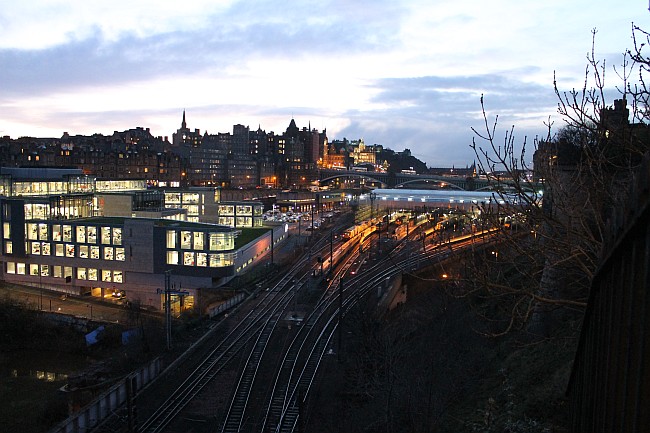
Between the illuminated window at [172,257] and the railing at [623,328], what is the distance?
25.7 meters

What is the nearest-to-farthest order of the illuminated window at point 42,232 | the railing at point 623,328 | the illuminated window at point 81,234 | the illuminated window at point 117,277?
1. the railing at point 623,328
2. the illuminated window at point 117,277
3. the illuminated window at point 81,234
4. the illuminated window at point 42,232

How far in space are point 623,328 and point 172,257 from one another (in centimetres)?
2663

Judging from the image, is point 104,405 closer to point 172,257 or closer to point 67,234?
point 172,257

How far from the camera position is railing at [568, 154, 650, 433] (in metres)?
2.00

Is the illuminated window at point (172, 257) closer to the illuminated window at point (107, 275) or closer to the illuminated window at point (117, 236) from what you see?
the illuminated window at point (117, 236)

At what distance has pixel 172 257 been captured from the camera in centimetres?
2741

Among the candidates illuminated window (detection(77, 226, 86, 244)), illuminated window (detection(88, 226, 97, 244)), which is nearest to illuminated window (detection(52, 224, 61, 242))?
illuminated window (detection(77, 226, 86, 244))

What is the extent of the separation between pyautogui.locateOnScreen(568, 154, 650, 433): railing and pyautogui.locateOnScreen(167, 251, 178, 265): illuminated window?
2569cm

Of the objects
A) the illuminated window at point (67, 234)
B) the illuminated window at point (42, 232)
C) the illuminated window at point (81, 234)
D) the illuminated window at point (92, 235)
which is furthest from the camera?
the illuminated window at point (42, 232)

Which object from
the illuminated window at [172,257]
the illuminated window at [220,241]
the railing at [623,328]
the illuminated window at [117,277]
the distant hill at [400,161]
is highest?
the distant hill at [400,161]

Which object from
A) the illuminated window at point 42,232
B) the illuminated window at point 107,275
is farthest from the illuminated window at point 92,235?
the illuminated window at point 42,232

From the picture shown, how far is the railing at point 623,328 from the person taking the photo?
200 cm

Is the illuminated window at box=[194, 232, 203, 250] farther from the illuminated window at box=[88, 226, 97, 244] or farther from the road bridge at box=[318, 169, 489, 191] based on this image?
the road bridge at box=[318, 169, 489, 191]

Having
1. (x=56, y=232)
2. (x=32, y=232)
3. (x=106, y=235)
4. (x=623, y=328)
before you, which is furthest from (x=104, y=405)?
(x=32, y=232)
